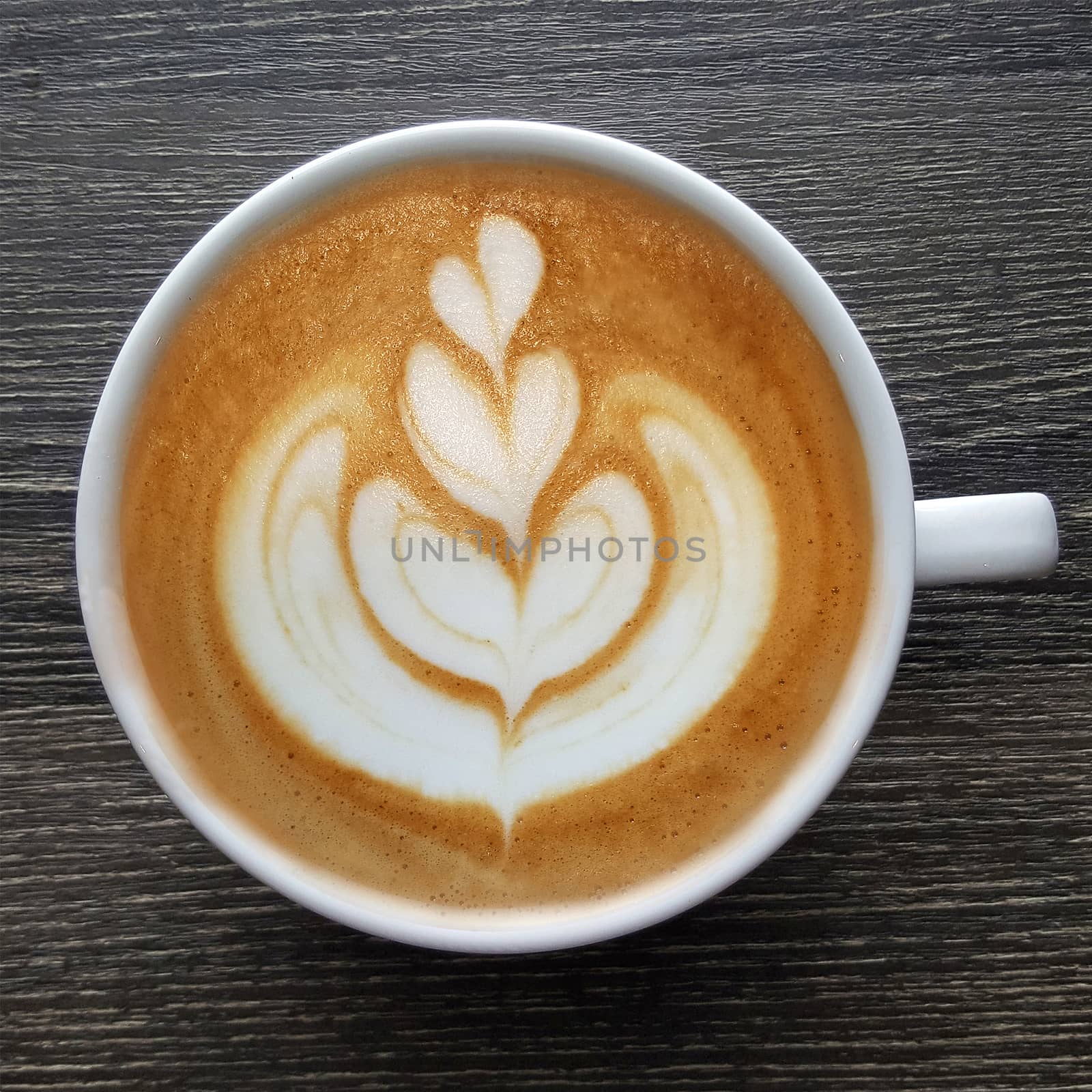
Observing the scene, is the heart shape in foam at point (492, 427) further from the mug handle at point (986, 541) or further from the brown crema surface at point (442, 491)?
the mug handle at point (986, 541)

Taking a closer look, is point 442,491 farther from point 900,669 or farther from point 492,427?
point 900,669

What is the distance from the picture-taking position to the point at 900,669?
1076 millimetres

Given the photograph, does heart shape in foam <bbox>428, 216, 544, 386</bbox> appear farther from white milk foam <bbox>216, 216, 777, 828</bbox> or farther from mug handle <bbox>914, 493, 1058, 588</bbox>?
mug handle <bbox>914, 493, 1058, 588</bbox>

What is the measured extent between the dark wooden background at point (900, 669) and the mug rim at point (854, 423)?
27 cm

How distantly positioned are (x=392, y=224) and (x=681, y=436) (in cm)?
34

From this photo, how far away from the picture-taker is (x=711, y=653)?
84 cm

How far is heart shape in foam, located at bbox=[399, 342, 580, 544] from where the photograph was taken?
0.85 m

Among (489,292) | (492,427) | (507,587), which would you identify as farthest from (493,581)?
(489,292)

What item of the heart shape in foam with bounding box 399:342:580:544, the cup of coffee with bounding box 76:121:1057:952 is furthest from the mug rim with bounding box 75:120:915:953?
the heart shape in foam with bounding box 399:342:580:544

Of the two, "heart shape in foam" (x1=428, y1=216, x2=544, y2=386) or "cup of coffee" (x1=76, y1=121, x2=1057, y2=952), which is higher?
"heart shape in foam" (x1=428, y1=216, x2=544, y2=386)

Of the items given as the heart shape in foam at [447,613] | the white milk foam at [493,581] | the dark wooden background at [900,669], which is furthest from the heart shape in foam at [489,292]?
the dark wooden background at [900,669]

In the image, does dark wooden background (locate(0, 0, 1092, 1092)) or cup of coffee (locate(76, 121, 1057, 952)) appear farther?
dark wooden background (locate(0, 0, 1092, 1092))

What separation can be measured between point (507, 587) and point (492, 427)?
0.15m

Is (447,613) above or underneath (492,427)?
underneath
